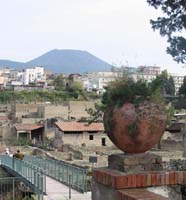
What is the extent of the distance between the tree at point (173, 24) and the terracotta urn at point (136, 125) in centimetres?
1319

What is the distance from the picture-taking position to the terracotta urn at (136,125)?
474 centimetres

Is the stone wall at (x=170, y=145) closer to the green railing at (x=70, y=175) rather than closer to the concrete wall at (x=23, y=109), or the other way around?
the green railing at (x=70, y=175)

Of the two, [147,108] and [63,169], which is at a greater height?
[147,108]

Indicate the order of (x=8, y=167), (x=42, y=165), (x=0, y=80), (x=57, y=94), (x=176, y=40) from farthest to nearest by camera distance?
(x=0, y=80)
(x=57, y=94)
(x=8, y=167)
(x=42, y=165)
(x=176, y=40)

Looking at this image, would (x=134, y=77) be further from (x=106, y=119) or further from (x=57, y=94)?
(x=57, y=94)

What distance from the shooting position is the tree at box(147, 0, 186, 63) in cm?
1803

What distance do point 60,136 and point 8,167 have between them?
29002 mm

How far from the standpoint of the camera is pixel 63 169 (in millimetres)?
19062

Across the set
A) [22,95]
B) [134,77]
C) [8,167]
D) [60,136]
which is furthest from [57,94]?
[134,77]

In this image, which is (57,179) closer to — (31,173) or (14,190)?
(31,173)

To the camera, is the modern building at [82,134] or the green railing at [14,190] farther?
the modern building at [82,134]

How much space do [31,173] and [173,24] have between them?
332 inches

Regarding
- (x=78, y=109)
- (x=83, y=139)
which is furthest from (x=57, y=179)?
(x=78, y=109)

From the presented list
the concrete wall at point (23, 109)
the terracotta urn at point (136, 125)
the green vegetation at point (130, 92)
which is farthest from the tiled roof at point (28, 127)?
the terracotta urn at point (136, 125)
